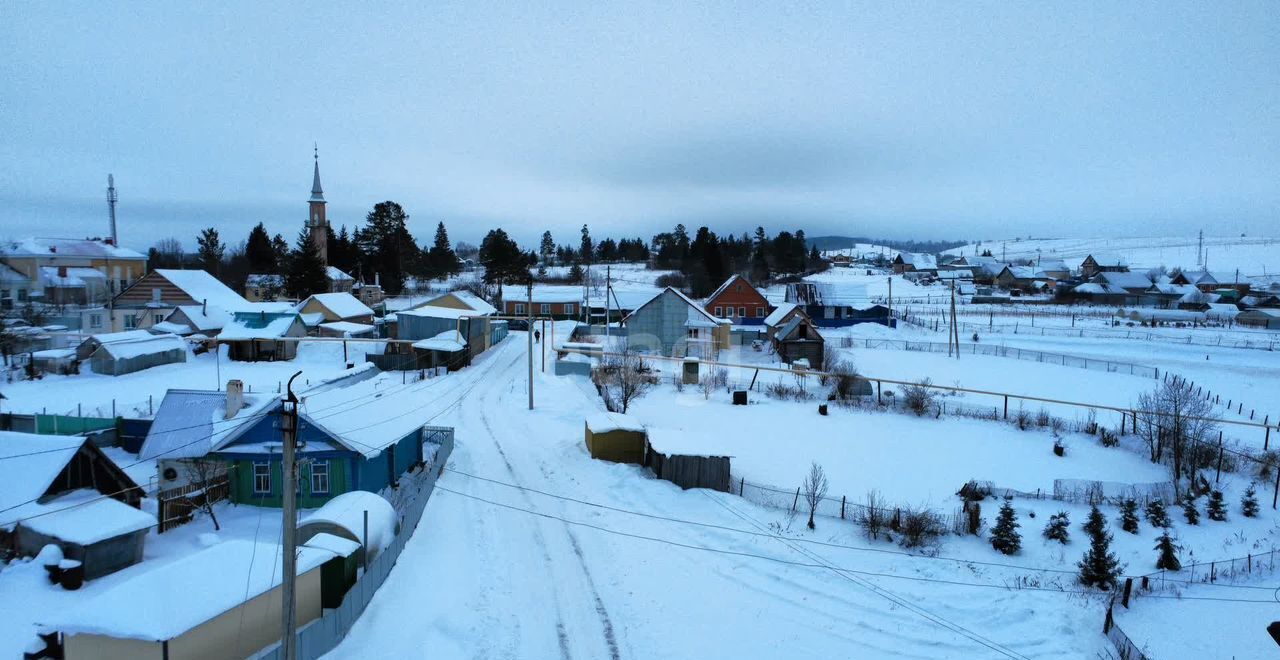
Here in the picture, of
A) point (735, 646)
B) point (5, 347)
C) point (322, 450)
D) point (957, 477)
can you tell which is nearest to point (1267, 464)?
point (957, 477)

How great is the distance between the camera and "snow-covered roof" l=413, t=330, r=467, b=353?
3456 centimetres

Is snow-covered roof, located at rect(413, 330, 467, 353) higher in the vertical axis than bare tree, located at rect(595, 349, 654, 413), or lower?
higher

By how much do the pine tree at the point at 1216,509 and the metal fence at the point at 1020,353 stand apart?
17088 mm

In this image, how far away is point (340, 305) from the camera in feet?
147

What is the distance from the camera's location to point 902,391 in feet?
102

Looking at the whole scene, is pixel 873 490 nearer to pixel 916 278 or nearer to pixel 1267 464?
pixel 1267 464

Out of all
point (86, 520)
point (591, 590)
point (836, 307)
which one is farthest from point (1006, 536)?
point (836, 307)

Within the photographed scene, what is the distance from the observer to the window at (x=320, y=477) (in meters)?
16.9

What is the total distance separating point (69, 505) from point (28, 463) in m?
1.37

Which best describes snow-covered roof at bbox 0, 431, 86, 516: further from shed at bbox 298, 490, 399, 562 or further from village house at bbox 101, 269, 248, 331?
village house at bbox 101, 269, 248, 331

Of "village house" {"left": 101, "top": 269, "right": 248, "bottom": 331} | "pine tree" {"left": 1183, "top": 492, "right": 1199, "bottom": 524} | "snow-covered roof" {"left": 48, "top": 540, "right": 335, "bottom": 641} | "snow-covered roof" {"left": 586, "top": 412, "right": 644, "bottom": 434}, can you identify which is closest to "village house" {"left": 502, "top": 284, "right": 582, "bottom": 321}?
"village house" {"left": 101, "top": 269, "right": 248, "bottom": 331}

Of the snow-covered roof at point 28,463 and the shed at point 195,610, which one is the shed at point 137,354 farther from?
the shed at point 195,610

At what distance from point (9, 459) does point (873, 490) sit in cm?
2033

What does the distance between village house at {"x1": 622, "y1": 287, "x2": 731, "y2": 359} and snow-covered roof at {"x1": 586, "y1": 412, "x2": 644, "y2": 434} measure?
709 inches
